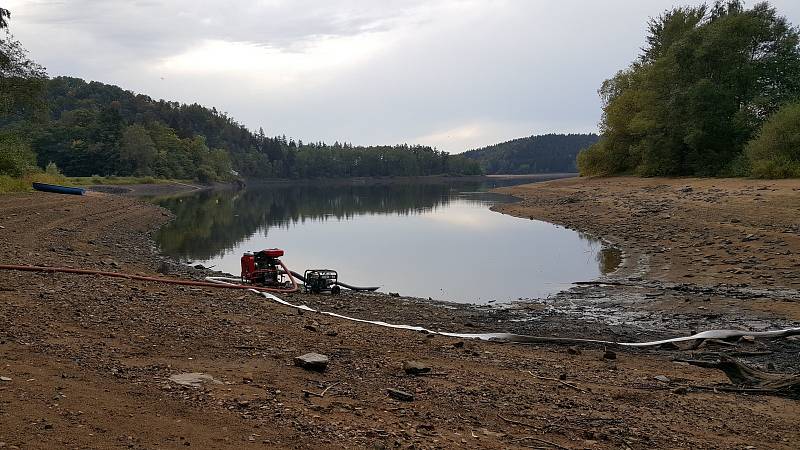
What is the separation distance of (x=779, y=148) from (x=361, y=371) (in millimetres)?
33082

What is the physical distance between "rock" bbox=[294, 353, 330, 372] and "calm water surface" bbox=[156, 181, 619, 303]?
8.89 metres

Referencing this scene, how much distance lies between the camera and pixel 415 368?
670 cm

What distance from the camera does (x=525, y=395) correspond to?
620 centimetres

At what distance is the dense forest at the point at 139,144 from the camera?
3697 centimetres

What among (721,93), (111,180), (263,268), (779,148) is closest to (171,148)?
(111,180)

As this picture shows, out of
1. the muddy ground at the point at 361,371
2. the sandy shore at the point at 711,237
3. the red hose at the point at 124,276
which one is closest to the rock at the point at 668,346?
the muddy ground at the point at 361,371

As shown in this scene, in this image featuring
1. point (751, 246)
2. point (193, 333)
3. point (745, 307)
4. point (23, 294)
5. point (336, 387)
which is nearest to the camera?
point (336, 387)

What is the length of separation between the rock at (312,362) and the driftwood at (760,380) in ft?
14.8

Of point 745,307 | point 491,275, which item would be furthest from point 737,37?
point 745,307

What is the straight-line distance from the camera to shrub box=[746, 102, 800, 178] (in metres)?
31.0

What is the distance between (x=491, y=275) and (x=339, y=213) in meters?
30.9

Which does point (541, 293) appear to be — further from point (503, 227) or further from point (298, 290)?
point (503, 227)

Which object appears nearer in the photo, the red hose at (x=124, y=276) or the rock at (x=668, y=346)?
the rock at (x=668, y=346)

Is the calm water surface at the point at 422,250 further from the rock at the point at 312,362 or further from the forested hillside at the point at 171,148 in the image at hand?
the forested hillside at the point at 171,148
